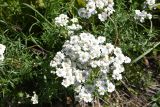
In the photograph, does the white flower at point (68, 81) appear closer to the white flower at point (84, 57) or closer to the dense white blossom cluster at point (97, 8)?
the white flower at point (84, 57)

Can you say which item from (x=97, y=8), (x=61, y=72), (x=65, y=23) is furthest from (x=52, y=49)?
(x=61, y=72)

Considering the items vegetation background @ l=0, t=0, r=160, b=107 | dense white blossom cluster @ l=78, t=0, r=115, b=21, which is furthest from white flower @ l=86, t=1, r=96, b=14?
vegetation background @ l=0, t=0, r=160, b=107

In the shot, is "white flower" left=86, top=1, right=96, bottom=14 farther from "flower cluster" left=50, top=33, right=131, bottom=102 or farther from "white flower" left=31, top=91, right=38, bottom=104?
"white flower" left=31, top=91, right=38, bottom=104

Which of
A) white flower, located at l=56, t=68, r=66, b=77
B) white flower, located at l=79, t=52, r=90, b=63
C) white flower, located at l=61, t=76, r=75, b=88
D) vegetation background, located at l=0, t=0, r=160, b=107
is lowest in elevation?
white flower, located at l=61, t=76, r=75, b=88

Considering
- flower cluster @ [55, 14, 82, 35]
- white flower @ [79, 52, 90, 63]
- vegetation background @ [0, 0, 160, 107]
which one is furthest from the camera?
vegetation background @ [0, 0, 160, 107]

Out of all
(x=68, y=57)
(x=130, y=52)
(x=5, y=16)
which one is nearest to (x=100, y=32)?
(x=130, y=52)

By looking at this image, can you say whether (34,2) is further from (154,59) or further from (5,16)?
(154,59)
